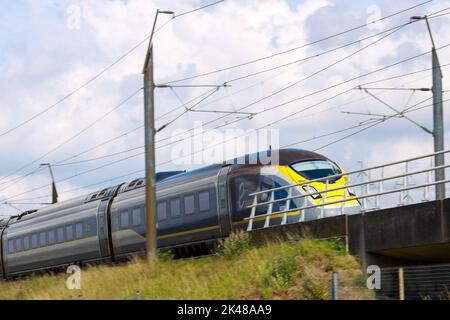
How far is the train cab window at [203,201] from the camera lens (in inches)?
1205

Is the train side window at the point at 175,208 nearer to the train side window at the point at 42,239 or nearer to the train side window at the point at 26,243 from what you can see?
the train side window at the point at 42,239

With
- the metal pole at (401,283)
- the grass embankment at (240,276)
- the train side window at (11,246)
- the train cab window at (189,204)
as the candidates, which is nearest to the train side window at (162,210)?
the train cab window at (189,204)

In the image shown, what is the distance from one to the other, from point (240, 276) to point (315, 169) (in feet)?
27.7

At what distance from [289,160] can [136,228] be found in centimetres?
825

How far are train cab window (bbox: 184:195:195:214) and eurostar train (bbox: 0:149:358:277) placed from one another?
0.03m

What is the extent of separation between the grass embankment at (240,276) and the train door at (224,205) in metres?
1.72

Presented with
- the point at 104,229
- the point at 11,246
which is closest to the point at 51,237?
the point at 11,246

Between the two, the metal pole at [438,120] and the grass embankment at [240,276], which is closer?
the grass embankment at [240,276]

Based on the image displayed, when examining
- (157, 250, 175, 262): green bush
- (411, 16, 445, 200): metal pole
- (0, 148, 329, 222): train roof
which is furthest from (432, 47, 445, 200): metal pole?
(157, 250, 175, 262): green bush

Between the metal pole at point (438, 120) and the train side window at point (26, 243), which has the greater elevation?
the metal pole at point (438, 120)

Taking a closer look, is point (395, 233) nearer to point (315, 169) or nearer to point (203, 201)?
point (315, 169)

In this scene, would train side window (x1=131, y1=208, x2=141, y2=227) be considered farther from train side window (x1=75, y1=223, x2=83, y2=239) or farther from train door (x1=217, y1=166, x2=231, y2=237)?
train door (x1=217, y1=166, x2=231, y2=237)
